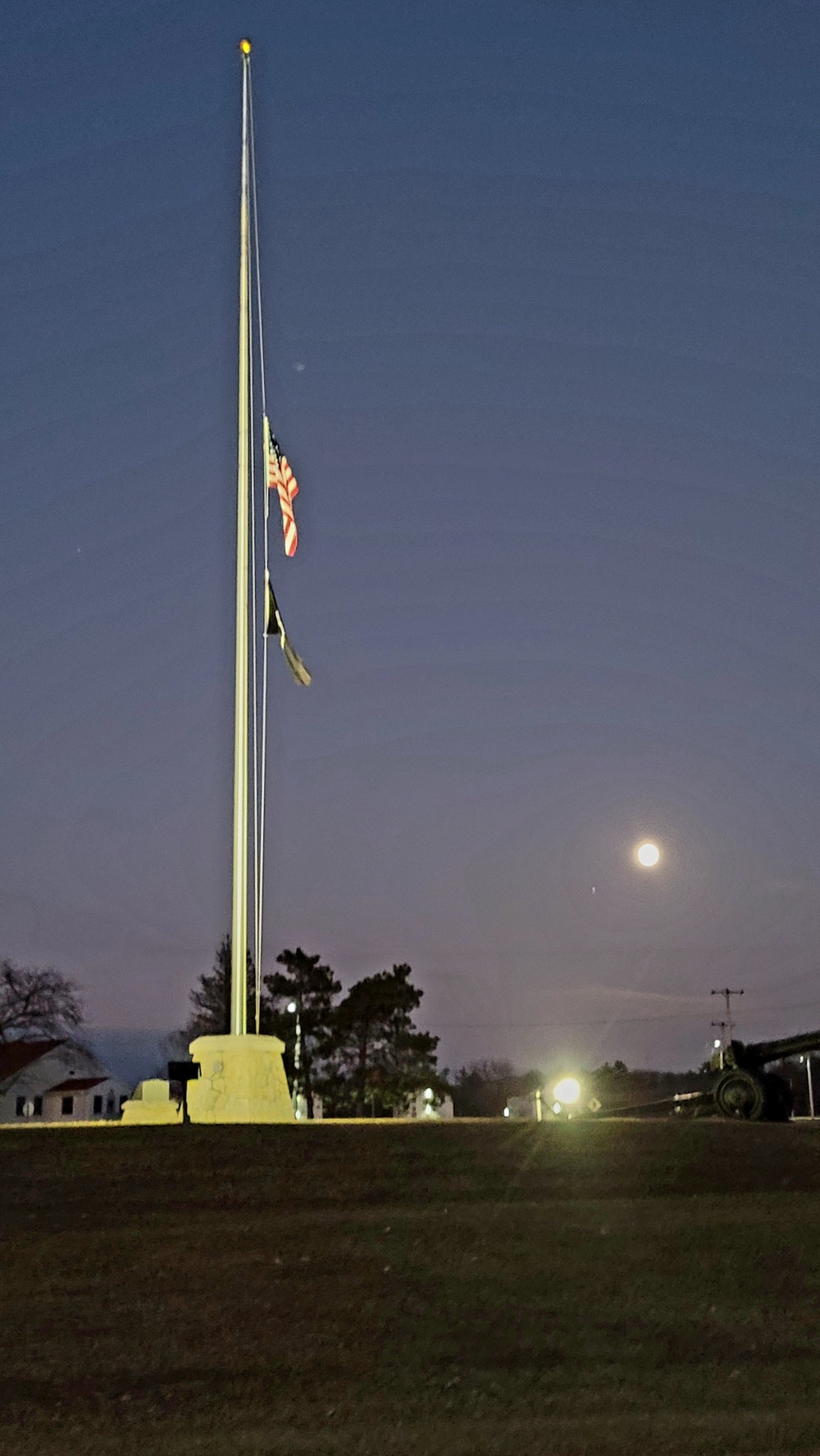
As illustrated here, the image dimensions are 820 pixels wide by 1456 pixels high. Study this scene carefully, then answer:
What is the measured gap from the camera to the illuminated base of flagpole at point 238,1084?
19859 mm

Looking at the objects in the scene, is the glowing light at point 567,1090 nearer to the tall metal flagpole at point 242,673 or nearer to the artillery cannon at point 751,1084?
the artillery cannon at point 751,1084

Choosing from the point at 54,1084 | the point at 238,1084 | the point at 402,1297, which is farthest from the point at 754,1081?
the point at 54,1084

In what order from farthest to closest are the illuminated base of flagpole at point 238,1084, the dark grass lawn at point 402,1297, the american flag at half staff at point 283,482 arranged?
the american flag at half staff at point 283,482 < the illuminated base of flagpole at point 238,1084 < the dark grass lawn at point 402,1297

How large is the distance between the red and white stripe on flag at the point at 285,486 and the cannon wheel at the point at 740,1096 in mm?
10651

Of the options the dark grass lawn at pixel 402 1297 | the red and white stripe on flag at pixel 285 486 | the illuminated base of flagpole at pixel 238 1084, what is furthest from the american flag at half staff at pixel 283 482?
the dark grass lawn at pixel 402 1297

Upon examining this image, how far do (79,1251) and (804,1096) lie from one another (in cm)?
8973

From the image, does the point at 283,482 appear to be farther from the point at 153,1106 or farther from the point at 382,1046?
the point at 382,1046

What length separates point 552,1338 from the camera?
32.2 feet

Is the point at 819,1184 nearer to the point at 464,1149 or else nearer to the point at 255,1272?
the point at 464,1149

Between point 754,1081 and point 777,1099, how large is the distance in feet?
1.44

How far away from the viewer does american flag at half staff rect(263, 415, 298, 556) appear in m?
23.0

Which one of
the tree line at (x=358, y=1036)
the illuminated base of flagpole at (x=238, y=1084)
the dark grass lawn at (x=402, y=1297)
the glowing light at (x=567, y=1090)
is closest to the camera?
the dark grass lawn at (x=402, y=1297)

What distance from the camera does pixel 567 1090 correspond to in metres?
32.6

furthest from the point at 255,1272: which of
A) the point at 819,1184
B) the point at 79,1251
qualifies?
the point at 819,1184
